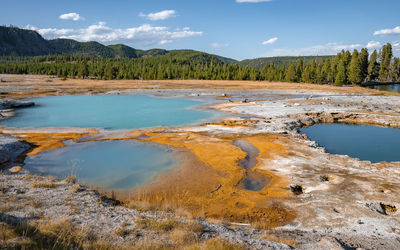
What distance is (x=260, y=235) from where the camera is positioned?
8.02m

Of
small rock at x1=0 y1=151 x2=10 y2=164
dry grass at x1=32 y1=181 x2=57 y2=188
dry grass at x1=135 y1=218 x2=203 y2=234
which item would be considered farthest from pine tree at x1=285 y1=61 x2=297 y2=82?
dry grass at x1=135 y1=218 x2=203 y2=234

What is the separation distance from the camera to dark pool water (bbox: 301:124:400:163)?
2075 cm

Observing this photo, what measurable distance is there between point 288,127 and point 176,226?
2062 cm

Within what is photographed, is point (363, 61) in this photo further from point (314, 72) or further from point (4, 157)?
point (4, 157)

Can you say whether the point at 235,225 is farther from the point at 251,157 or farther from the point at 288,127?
the point at 288,127

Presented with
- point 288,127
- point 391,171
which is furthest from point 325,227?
point 288,127

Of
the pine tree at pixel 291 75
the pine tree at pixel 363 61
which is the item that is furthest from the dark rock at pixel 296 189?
the pine tree at pixel 291 75

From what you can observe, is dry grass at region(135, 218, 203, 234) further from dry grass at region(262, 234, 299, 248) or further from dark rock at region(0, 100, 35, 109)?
dark rock at region(0, 100, 35, 109)

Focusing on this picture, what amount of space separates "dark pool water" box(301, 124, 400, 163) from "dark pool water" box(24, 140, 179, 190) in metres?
14.6

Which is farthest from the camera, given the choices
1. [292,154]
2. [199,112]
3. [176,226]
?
[199,112]

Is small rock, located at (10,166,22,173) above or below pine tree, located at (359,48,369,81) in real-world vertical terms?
below

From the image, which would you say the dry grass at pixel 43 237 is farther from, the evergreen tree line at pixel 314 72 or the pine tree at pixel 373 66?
→ the pine tree at pixel 373 66

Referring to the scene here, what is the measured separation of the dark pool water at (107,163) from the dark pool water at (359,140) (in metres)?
14.6

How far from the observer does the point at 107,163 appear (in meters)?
17.0
